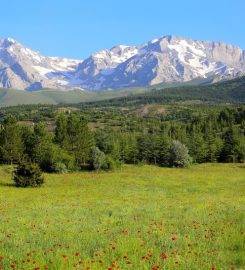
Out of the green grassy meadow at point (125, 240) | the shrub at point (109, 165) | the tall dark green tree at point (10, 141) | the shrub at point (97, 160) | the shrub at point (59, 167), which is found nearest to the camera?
the green grassy meadow at point (125, 240)

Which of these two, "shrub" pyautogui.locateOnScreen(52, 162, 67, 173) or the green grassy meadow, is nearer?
the green grassy meadow

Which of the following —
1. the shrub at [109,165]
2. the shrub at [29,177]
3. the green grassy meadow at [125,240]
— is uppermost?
the green grassy meadow at [125,240]

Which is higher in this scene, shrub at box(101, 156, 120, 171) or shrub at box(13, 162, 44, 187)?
shrub at box(13, 162, 44, 187)

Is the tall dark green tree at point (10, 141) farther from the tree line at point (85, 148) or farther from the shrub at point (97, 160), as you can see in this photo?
the shrub at point (97, 160)

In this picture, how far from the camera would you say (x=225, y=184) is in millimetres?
59188

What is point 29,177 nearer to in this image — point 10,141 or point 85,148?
point 10,141

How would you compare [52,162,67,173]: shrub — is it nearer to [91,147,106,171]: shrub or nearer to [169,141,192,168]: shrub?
[91,147,106,171]: shrub

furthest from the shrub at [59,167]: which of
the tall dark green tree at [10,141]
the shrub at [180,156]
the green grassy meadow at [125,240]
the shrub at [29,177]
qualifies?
the green grassy meadow at [125,240]

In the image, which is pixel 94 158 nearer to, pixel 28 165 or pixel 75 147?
pixel 75 147

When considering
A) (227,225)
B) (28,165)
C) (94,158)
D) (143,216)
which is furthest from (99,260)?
(94,158)

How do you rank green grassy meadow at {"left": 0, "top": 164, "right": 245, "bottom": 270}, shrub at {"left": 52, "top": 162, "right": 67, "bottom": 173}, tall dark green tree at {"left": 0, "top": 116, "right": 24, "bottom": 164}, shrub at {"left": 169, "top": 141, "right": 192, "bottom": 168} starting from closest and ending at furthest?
green grassy meadow at {"left": 0, "top": 164, "right": 245, "bottom": 270}, shrub at {"left": 52, "top": 162, "right": 67, "bottom": 173}, tall dark green tree at {"left": 0, "top": 116, "right": 24, "bottom": 164}, shrub at {"left": 169, "top": 141, "right": 192, "bottom": 168}

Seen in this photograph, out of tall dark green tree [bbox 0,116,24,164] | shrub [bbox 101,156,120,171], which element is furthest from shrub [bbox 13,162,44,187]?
shrub [bbox 101,156,120,171]

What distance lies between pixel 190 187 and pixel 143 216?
2993cm

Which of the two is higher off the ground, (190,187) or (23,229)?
(23,229)
